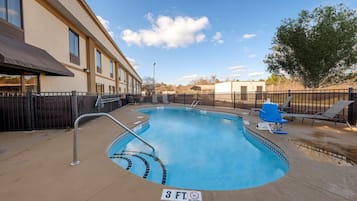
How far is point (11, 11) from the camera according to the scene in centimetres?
614

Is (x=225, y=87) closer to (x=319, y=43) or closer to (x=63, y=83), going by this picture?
(x=319, y=43)

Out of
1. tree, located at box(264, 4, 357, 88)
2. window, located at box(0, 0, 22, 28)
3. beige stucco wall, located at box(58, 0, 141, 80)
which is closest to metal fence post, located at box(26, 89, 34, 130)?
window, located at box(0, 0, 22, 28)

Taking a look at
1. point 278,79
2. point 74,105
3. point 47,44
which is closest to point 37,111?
point 74,105

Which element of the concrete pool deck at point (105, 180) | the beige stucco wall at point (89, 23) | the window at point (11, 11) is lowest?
the concrete pool deck at point (105, 180)

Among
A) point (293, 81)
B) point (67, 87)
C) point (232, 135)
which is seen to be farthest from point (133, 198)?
point (293, 81)

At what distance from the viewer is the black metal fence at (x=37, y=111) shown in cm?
571

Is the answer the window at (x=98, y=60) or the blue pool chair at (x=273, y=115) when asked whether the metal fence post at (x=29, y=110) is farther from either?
the window at (x=98, y=60)

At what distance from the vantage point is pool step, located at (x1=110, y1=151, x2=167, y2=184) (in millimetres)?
3548

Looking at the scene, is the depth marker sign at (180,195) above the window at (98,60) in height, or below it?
below

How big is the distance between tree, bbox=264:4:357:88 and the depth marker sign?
1521 centimetres

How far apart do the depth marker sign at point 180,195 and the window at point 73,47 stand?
10.6 m

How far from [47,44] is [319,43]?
17.3 meters

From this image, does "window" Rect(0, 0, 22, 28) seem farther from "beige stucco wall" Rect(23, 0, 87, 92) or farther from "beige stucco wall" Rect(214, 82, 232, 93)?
"beige stucco wall" Rect(214, 82, 232, 93)

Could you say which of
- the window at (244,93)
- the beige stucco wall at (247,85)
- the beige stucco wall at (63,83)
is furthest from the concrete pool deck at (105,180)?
the beige stucco wall at (247,85)
